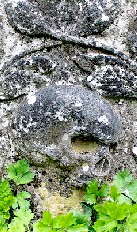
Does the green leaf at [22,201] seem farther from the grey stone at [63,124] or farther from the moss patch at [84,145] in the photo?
the moss patch at [84,145]

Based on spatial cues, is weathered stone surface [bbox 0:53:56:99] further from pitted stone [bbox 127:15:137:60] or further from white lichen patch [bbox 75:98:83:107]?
pitted stone [bbox 127:15:137:60]

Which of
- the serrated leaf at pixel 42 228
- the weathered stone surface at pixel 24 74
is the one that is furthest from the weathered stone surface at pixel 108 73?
the serrated leaf at pixel 42 228

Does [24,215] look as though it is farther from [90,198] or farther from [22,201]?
[90,198]

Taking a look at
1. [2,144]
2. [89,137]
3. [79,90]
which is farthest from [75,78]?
[2,144]

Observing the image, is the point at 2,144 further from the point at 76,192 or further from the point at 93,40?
the point at 93,40

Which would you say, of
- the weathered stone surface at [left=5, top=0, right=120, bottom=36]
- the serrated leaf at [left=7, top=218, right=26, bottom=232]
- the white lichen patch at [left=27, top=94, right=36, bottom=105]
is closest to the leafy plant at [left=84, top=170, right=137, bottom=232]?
the serrated leaf at [left=7, top=218, right=26, bottom=232]

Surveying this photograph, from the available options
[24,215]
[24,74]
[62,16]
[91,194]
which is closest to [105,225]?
[91,194]

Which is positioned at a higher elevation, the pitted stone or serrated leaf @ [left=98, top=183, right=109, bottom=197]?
the pitted stone
